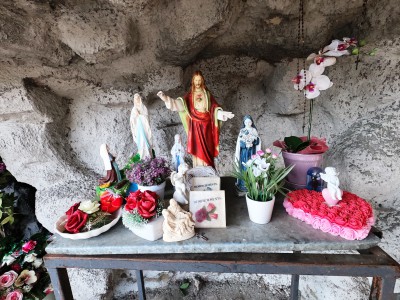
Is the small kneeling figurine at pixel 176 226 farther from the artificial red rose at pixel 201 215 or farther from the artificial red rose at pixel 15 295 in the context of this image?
the artificial red rose at pixel 15 295

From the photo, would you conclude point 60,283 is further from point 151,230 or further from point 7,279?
point 7,279

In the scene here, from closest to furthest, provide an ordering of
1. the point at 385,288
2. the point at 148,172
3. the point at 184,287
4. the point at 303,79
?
the point at 385,288, the point at 148,172, the point at 303,79, the point at 184,287

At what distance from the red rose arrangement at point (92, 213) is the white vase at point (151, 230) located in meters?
0.13

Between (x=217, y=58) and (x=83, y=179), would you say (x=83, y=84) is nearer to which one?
(x=83, y=179)

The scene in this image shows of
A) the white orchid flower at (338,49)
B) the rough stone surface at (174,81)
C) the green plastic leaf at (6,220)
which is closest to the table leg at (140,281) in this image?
the rough stone surface at (174,81)

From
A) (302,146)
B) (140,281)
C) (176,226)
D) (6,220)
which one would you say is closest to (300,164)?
(302,146)

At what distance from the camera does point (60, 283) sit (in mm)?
823

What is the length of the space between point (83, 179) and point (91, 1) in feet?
2.92

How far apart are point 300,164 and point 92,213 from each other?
0.79 m

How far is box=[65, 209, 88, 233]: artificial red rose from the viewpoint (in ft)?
2.57

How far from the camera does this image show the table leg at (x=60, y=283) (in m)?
0.81

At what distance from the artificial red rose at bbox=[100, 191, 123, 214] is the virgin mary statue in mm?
204

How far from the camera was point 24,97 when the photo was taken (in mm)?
1223

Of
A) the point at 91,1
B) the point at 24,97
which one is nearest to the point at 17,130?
the point at 24,97
